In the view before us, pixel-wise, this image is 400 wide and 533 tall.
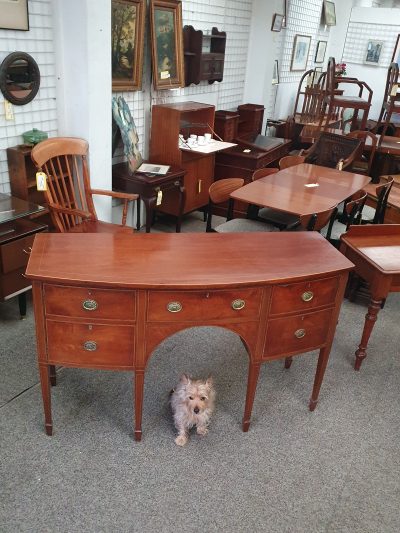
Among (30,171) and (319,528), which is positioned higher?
(30,171)

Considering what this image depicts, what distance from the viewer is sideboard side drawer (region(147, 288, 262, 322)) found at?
1962 mm

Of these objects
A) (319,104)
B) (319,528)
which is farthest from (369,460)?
(319,104)

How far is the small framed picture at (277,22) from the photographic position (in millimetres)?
6168

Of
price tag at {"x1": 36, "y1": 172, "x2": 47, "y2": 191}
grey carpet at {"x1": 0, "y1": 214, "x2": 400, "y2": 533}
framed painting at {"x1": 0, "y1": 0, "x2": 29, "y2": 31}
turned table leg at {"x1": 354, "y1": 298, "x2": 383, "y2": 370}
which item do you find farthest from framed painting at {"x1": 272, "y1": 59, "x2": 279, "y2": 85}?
grey carpet at {"x1": 0, "y1": 214, "x2": 400, "y2": 533}

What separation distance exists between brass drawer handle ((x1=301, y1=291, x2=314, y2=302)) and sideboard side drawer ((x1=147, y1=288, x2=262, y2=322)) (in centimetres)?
23

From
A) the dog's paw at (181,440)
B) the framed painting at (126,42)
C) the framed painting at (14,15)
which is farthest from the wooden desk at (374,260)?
the framed painting at (14,15)

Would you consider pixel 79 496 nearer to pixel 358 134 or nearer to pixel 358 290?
pixel 358 290

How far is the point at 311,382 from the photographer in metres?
2.90

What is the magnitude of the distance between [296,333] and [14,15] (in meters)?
2.82

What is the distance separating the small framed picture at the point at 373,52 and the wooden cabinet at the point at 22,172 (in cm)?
946

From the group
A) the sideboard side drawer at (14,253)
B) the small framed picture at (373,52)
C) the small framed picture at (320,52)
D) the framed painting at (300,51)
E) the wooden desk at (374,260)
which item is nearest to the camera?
the wooden desk at (374,260)

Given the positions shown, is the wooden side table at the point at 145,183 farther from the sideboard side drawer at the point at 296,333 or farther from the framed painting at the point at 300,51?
the framed painting at the point at 300,51

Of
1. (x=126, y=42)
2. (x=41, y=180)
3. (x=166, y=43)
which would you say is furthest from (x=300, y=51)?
(x=41, y=180)

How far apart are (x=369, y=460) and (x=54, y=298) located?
1.80m
